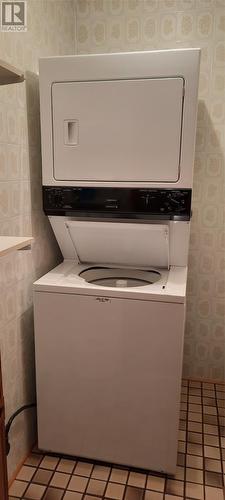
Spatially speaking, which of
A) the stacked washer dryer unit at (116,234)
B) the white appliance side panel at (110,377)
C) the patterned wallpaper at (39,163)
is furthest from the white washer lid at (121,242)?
the white appliance side panel at (110,377)

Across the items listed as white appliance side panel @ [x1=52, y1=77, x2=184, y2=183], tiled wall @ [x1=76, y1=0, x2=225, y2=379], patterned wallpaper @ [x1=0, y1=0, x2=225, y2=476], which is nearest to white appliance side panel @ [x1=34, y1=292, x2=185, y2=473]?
patterned wallpaper @ [x1=0, y1=0, x2=225, y2=476]

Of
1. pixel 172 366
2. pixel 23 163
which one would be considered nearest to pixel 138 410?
pixel 172 366

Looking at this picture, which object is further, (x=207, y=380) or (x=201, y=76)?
(x=207, y=380)

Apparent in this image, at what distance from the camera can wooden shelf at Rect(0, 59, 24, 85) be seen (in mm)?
895

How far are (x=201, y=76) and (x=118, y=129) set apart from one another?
828mm

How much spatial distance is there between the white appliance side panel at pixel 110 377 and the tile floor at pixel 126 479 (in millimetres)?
65

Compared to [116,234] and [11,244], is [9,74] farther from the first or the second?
[116,234]

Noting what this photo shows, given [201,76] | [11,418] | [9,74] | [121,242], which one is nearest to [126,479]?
[11,418]

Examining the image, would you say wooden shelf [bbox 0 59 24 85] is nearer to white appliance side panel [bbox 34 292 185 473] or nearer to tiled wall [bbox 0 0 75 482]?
tiled wall [bbox 0 0 75 482]

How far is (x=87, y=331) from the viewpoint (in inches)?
64.9

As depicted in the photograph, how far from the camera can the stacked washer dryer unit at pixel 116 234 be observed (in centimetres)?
156

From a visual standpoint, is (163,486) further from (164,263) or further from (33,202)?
(33,202)

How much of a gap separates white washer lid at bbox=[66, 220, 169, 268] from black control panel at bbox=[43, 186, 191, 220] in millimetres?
59

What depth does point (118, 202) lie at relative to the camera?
1.70 meters
